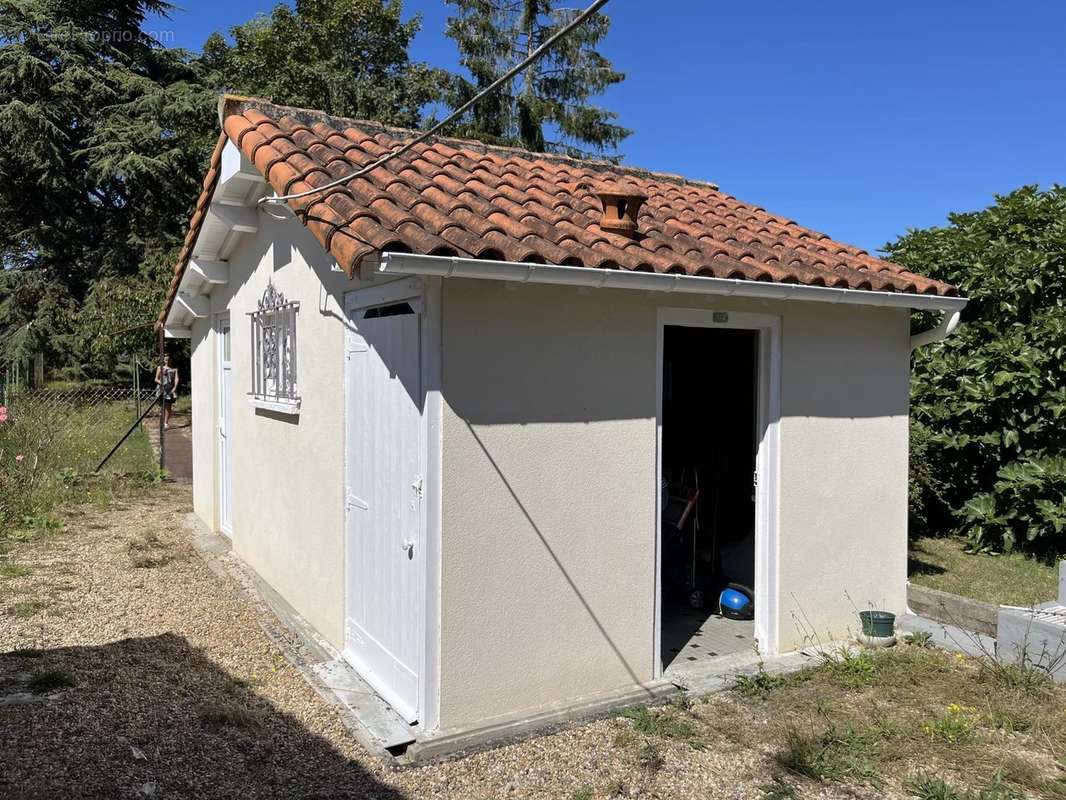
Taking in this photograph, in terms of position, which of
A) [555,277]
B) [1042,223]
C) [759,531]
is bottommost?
[759,531]

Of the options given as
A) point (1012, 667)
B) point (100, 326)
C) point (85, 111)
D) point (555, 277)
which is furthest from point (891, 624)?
point (85, 111)

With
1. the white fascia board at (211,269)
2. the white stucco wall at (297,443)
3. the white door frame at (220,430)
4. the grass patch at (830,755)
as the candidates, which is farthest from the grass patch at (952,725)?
the white fascia board at (211,269)

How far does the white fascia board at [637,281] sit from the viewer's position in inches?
164

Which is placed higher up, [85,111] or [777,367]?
[85,111]

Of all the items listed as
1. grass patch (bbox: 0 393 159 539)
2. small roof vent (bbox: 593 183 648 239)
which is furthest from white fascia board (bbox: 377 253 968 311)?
grass patch (bbox: 0 393 159 539)

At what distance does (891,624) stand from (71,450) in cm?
1341

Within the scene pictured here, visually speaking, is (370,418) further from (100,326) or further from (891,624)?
(100,326)

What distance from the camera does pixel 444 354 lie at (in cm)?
448

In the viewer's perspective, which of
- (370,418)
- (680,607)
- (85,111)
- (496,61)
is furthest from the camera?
(85,111)

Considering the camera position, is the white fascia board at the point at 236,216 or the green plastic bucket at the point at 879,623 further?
the white fascia board at the point at 236,216

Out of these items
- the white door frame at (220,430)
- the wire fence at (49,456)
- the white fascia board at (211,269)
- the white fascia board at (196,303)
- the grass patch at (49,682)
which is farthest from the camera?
the wire fence at (49,456)

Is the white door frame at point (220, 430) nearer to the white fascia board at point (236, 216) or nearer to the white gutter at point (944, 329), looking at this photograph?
the white fascia board at point (236, 216)

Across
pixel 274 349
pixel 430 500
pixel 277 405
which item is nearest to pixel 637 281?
pixel 430 500

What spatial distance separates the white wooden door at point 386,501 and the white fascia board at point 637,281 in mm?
437
